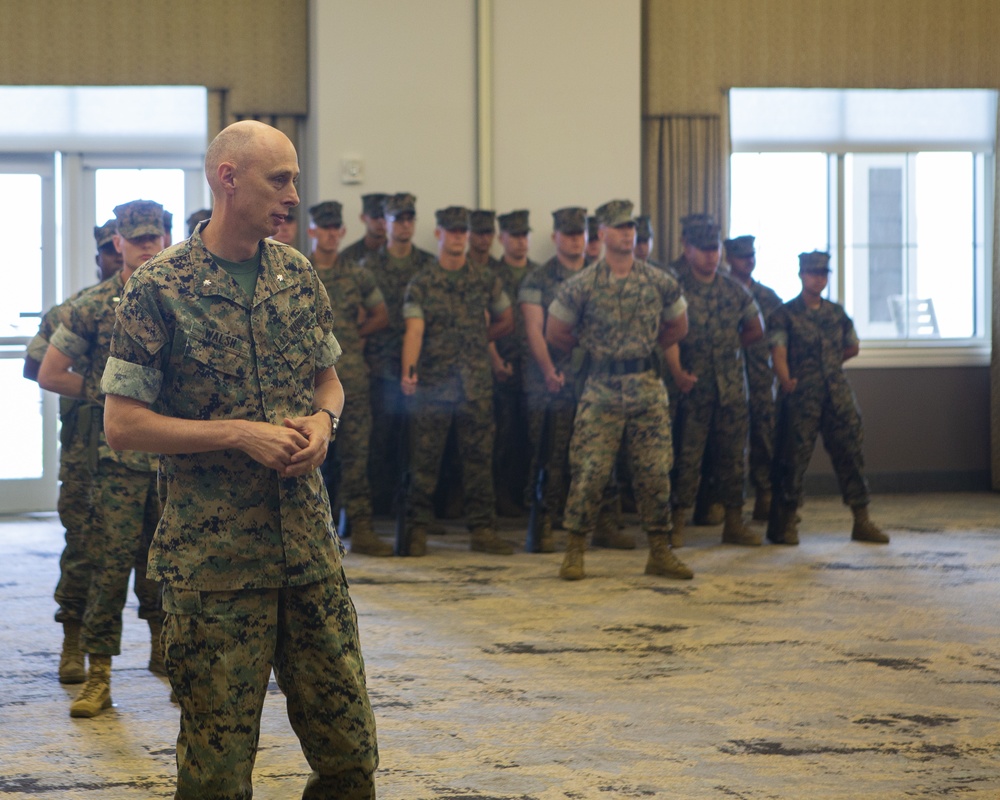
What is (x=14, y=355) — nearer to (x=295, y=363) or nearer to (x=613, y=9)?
(x=613, y=9)

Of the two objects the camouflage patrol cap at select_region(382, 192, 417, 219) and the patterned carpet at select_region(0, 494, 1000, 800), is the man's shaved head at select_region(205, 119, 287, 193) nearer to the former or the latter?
the patterned carpet at select_region(0, 494, 1000, 800)

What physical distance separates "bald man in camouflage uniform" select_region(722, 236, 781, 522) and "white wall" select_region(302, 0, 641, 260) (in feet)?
2.92

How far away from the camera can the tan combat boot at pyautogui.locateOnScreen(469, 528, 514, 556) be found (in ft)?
20.0

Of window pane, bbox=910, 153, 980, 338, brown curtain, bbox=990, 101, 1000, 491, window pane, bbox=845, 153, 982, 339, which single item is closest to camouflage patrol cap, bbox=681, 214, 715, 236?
window pane, bbox=845, 153, 982, 339

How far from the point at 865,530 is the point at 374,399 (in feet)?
9.06

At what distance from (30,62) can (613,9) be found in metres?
3.48

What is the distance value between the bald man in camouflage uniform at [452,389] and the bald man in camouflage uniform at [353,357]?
0.74ft

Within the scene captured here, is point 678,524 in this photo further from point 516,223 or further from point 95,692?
point 95,692

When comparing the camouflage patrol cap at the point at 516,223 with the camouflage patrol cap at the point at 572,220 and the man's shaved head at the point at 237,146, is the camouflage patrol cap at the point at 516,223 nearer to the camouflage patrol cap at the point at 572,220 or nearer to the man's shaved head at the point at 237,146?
the camouflage patrol cap at the point at 572,220

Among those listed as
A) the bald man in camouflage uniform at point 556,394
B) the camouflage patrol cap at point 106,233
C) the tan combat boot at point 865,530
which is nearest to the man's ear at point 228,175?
the camouflage patrol cap at point 106,233

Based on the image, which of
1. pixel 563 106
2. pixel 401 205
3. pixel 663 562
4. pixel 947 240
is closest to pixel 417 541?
pixel 663 562

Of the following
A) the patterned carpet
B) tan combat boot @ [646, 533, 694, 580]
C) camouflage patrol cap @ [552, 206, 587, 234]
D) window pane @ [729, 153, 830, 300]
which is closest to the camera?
the patterned carpet

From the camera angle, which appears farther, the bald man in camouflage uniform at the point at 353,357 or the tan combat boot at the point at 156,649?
the bald man in camouflage uniform at the point at 353,357

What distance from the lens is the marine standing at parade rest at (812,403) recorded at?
6.21m
